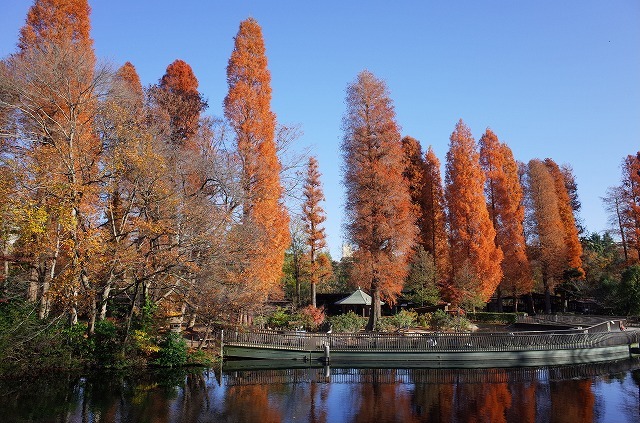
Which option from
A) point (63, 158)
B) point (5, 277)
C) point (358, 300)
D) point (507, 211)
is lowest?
point (358, 300)

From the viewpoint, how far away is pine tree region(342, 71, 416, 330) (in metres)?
29.3

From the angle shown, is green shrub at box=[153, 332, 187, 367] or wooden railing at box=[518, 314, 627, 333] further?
wooden railing at box=[518, 314, 627, 333]

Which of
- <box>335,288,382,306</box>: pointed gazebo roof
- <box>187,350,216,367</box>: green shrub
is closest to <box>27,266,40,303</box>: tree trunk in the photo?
<box>187,350,216,367</box>: green shrub

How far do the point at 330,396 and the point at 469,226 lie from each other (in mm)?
25705

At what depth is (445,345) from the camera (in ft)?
74.3

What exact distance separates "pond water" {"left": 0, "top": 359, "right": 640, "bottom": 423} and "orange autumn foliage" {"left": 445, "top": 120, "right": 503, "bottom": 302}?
1499 cm

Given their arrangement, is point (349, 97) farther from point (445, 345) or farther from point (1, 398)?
point (1, 398)

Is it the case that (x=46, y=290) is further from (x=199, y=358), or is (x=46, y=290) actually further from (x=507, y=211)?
(x=507, y=211)

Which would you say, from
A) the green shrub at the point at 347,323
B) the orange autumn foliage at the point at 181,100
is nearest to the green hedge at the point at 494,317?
the green shrub at the point at 347,323

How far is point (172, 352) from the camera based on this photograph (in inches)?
821

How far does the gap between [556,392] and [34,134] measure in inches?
898

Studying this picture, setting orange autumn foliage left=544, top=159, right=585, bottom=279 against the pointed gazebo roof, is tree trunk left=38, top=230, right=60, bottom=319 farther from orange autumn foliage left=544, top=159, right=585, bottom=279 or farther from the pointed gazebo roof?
orange autumn foliage left=544, top=159, right=585, bottom=279

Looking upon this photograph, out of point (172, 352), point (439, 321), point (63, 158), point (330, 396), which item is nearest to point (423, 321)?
point (439, 321)

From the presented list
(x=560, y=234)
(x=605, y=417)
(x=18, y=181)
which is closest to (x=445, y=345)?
(x=605, y=417)
